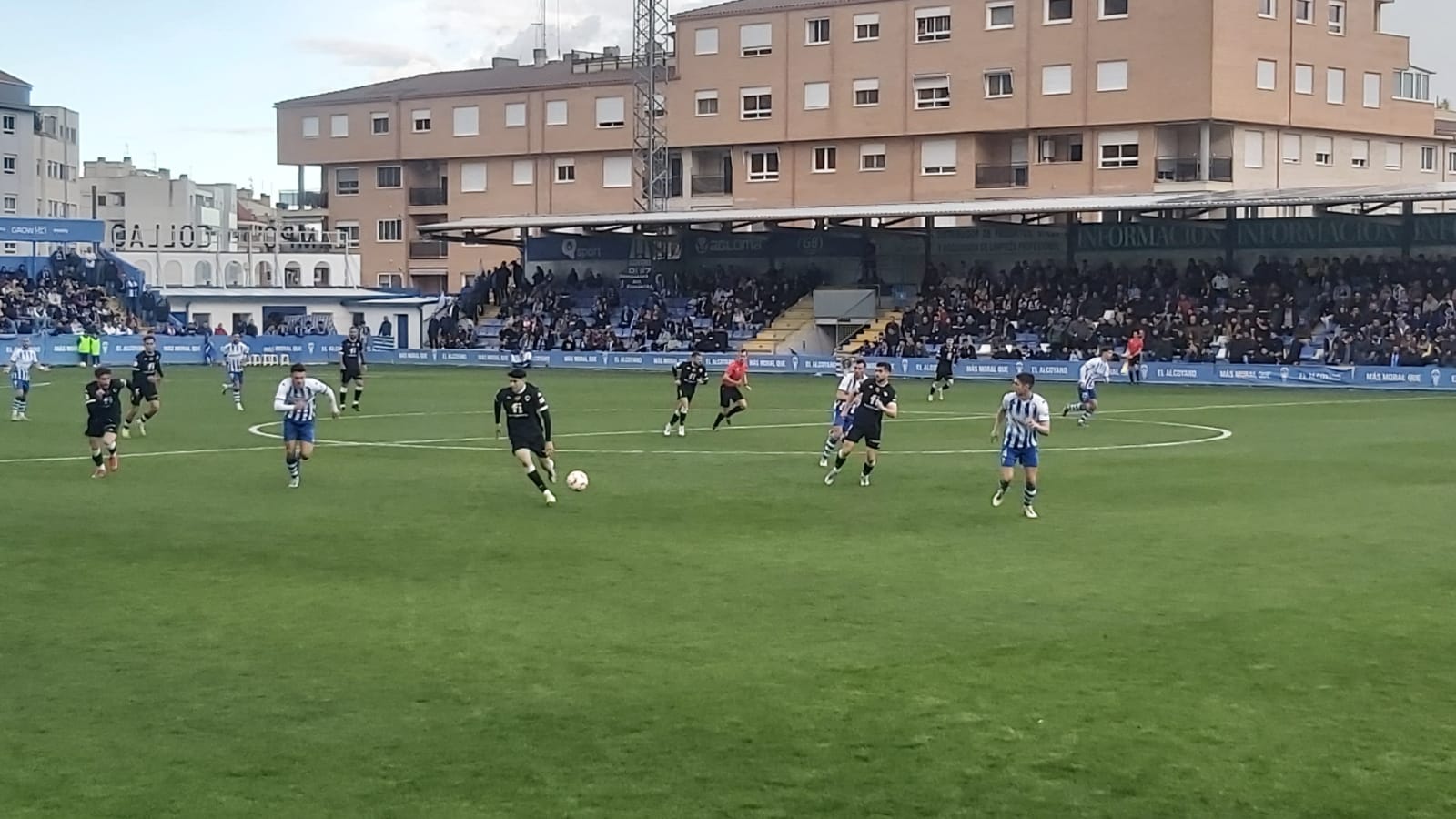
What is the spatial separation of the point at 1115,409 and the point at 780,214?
99.5 feet

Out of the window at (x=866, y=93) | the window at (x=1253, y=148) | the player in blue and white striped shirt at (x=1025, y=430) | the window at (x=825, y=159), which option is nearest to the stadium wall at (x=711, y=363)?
the window at (x=825, y=159)

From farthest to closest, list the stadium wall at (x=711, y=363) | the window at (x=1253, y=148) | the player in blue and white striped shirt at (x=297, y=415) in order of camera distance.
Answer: the window at (x=1253, y=148) < the stadium wall at (x=711, y=363) < the player in blue and white striped shirt at (x=297, y=415)

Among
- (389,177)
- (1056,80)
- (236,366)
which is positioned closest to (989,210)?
(1056,80)

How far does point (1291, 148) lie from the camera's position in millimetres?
83562

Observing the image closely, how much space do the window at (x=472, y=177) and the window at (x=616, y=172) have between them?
8827 mm

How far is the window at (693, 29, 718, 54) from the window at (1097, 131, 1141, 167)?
22.0 metres

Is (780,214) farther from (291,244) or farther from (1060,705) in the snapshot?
(1060,705)

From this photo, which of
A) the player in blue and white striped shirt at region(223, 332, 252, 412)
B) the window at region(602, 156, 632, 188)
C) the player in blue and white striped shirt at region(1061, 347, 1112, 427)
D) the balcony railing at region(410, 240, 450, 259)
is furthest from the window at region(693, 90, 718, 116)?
the player in blue and white striped shirt at region(1061, 347, 1112, 427)

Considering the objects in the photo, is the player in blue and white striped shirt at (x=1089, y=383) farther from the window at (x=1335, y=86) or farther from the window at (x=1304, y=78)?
the window at (x=1335, y=86)

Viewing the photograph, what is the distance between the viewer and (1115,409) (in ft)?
154

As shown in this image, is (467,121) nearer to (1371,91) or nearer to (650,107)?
(650,107)

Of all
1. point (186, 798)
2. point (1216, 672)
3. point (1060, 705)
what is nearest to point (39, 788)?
point (186, 798)

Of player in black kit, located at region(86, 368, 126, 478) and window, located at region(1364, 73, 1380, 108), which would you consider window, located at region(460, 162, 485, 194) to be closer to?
window, located at region(1364, 73, 1380, 108)

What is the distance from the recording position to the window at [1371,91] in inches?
3425
